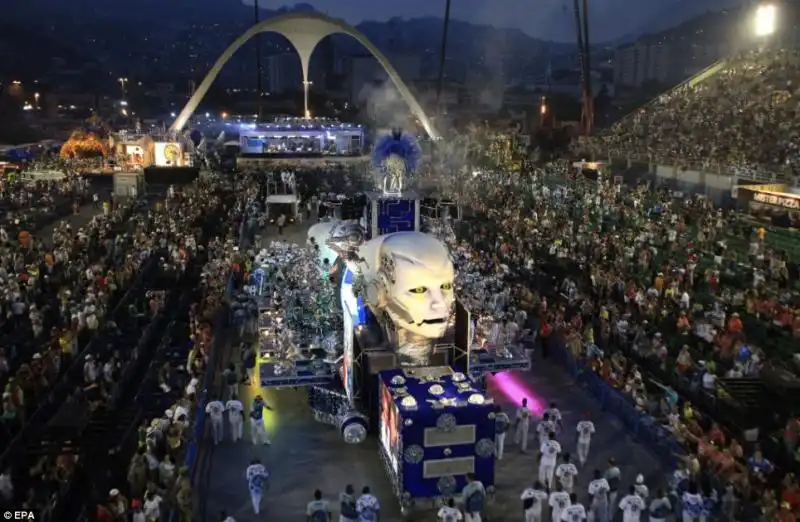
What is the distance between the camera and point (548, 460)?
43.4 feet

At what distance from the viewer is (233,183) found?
53.5m

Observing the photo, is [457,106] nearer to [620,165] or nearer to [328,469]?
[620,165]

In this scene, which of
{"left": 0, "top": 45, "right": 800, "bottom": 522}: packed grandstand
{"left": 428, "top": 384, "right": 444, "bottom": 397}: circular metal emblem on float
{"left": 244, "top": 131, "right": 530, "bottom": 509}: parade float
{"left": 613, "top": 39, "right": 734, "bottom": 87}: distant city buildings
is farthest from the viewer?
{"left": 613, "top": 39, "right": 734, "bottom": 87}: distant city buildings

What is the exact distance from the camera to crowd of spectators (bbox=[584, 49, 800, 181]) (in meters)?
43.5

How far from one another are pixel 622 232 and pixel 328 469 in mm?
22509

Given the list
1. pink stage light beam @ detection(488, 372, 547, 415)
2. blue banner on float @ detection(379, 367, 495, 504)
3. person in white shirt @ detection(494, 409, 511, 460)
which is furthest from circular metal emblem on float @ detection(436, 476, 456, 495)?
pink stage light beam @ detection(488, 372, 547, 415)

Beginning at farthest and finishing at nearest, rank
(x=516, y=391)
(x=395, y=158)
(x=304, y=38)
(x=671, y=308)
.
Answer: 1. (x=304, y=38)
2. (x=671, y=308)
3. (x=395, y=158)
4. (x=516, y=391)

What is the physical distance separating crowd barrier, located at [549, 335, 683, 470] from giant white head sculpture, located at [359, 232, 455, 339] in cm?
460

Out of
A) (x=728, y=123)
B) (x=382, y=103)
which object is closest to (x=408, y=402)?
(x=728, y=123)

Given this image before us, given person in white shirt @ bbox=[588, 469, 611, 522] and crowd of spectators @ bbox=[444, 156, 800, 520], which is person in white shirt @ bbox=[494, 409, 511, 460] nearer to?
person in white shirt @ bbox=[588, 469, 611, 522]

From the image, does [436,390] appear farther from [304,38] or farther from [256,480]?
[304,38]

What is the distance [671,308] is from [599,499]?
12053mm

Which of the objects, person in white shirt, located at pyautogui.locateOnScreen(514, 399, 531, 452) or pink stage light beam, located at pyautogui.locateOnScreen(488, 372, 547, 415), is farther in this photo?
pink stage light beam, located at pyautogui.locateOnScreen(488, 372, 547, 415)

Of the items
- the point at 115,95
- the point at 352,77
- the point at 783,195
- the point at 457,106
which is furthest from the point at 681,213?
the point at 115,95
